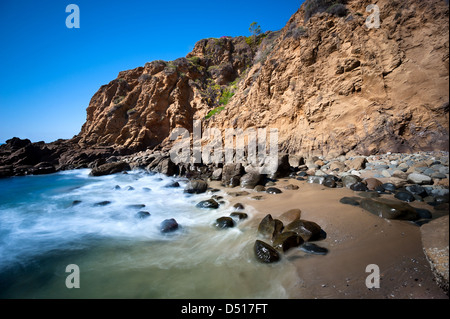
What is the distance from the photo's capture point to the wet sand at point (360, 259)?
2.38m

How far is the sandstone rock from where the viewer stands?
2.09 m

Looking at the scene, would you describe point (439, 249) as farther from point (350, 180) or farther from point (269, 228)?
point (350, 180)

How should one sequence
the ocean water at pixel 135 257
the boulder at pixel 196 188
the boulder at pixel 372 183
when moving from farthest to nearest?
the boulder at pixel 196 188, the boulder at pixel 372 183, the ocean water at pixel 135 257

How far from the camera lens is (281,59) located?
44.3ft

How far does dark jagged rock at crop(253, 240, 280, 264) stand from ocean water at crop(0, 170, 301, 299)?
9 cm

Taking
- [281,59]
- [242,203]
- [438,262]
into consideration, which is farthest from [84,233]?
[281,59]

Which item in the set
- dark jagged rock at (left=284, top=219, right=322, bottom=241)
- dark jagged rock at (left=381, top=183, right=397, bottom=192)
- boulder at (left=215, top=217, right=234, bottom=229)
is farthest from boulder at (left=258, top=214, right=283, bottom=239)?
dark jagged rock at (left=381, top=183, right=397, bottom=192)

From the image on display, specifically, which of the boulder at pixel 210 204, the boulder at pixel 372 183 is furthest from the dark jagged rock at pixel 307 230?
the boulder at pixel 372 183

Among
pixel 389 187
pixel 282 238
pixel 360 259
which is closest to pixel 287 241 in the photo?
pixel 282 238

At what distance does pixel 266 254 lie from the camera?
128 inches

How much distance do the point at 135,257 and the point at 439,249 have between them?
484 centimetres

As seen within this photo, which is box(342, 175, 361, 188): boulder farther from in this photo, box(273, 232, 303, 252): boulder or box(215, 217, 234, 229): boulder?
box(215, 217, 234, 229): boulder

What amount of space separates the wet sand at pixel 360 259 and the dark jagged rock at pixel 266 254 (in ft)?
0.78

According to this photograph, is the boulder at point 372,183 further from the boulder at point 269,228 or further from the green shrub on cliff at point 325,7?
the green shrub on cliff at point 325,7
